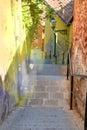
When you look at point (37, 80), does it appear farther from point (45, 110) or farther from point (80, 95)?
point (80, 95)

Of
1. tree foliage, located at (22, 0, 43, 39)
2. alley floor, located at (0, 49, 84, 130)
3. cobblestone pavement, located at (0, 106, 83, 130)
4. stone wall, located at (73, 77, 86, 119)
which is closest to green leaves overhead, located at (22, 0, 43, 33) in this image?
tree foliage, located at (22, 0, 43, 39)

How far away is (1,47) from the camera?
444 cm

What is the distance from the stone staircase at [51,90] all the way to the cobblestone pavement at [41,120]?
981 millimetres

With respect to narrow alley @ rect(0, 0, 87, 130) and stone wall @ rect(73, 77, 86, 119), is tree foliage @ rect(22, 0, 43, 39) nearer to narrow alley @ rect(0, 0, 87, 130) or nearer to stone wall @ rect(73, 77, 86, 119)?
narrow alley @ rect(0, 0, 87, 130)

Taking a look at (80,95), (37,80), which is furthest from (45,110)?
(37,80)

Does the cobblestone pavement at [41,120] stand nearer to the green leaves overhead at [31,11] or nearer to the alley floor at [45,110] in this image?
the alley floor at [45,110]

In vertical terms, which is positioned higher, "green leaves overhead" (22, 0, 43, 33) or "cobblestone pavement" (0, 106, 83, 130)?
"green leaves overhead" (22, 0, 43, 33)

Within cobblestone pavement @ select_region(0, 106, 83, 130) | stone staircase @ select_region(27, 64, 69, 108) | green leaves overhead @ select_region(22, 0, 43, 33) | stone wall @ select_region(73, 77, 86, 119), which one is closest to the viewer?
cobblestone pavement @ select_region(0, 106, 83, 130)

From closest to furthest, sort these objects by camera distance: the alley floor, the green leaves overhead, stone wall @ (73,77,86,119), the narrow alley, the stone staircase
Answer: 1. the alley floor
2. the narrow alley
3. stone wall @ (73,77,86,119)
4. the stone staircase
5. the green leaves overhead

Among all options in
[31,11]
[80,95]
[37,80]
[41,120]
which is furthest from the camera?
[31,11]

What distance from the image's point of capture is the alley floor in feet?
14.3

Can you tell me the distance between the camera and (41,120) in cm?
485

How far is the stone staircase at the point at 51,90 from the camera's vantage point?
7000 millimetres

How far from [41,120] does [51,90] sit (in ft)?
10.1
